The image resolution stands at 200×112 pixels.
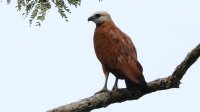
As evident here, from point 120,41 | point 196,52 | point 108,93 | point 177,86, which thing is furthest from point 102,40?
point 196,52

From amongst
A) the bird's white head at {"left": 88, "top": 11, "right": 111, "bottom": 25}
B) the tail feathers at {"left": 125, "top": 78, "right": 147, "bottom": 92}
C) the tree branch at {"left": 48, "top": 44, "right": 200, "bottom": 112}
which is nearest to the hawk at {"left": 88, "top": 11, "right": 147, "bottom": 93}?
the tail feathers at {"left": 125, "top": 78, "right": 147, "bottom": 92}

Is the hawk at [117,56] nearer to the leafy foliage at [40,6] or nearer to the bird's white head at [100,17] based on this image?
the bird's white head at [100,17]

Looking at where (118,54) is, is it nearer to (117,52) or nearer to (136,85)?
(117,52)

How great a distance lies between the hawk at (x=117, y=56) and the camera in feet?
18.5

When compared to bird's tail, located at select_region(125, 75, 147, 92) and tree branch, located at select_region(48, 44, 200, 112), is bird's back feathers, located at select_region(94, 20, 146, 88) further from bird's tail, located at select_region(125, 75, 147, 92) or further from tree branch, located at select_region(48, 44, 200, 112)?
tree branch, located at select_region(48, 44, 200, 112)

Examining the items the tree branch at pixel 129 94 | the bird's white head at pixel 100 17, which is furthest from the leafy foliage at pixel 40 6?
the bird's white head at pixel 100 17

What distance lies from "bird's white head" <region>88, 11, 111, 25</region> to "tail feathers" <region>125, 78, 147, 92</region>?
1777 mm

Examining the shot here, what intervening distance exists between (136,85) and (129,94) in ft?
0.57

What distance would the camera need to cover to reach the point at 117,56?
6074 mm

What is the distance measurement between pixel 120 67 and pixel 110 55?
289mm

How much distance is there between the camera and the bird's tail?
5.25 meters

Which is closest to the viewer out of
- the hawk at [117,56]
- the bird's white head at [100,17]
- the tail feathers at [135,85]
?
the tail feathers at [135,85]

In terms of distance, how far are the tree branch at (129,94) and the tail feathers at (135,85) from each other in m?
0.05

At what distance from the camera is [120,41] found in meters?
6.21
